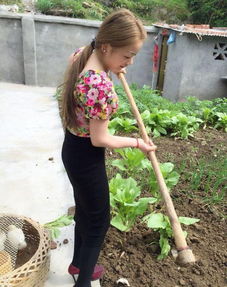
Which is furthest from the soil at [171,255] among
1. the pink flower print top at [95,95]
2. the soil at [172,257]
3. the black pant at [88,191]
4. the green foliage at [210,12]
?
the green foliage at [210,12]

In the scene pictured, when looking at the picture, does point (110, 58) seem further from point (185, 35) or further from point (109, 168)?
point (185, 35)

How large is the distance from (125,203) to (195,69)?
6354mm

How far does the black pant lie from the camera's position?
1693mm

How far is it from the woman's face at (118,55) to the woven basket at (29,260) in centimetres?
108

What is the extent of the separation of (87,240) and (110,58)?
0.97 m

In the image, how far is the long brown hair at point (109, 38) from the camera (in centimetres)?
150

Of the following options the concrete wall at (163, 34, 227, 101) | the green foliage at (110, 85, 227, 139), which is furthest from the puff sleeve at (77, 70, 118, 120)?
the concrete wall at (163, 34, 227, 101)

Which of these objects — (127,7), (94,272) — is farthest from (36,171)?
(127,7)

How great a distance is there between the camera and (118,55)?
156 centimetres

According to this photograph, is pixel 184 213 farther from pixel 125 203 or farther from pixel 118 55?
pixel 118 55

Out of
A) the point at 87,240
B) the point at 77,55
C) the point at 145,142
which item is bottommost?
the point at 87,240

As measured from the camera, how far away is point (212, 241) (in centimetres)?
244

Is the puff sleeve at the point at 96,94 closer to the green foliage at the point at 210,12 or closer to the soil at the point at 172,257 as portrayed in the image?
the soil at the point at 172,257

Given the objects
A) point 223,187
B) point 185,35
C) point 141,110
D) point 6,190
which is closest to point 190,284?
point 223,187
